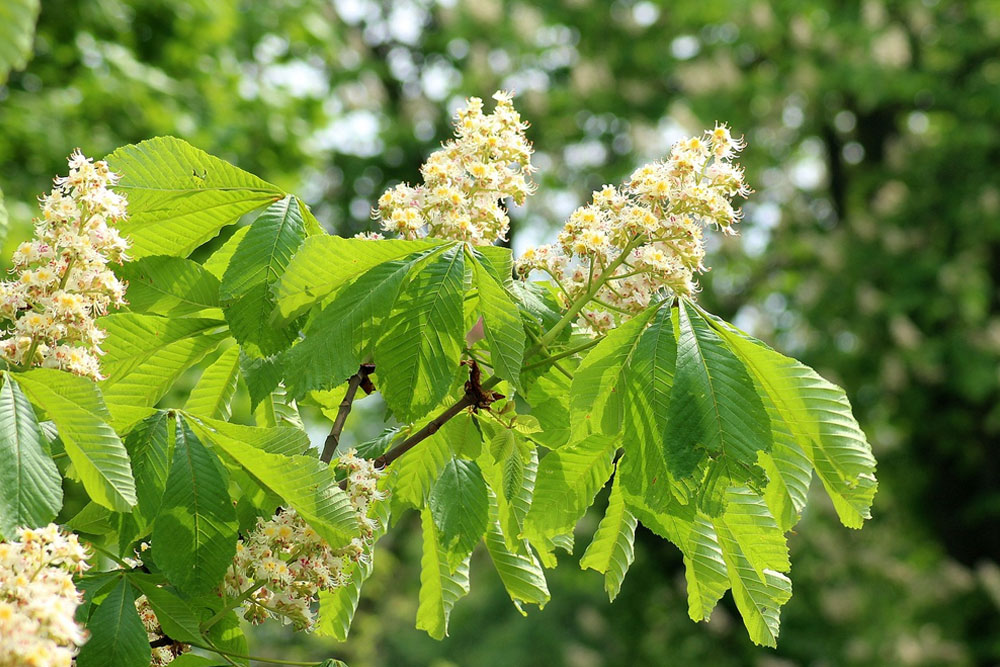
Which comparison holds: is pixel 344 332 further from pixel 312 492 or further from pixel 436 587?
pixel 436 587

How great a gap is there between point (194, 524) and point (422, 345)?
342mm

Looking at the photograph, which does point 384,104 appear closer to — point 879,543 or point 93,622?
point 879,543

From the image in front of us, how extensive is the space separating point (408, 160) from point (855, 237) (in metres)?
5.85

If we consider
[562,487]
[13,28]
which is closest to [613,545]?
[562,487]

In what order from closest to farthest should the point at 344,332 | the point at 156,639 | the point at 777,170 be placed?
1. the point at 344,332
2. the point at 156,639
3. the point at 777,170

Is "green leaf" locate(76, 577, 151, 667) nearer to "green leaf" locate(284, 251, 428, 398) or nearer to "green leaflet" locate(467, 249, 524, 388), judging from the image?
"green leaf" locate(284, 251, 428, 398)

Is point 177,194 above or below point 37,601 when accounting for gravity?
above

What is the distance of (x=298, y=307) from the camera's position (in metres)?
1.33

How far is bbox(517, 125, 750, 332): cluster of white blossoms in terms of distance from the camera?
1418 mm

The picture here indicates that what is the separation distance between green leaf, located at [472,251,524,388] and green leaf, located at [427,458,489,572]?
9.1 inches

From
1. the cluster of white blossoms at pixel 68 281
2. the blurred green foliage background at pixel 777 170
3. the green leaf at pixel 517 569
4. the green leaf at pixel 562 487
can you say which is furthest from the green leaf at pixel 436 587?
the blurred green foliage background at pixel 777 170

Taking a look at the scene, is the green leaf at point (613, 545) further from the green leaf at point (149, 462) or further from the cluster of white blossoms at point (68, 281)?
the cluster of white blossoms at point (68, 281)

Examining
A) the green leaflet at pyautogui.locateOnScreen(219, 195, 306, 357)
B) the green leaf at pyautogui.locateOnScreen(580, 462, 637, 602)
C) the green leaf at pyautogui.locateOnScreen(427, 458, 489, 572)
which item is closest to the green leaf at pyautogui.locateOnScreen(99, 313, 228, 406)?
the green leaflet at pyautogui.locateOnScreen(219, 195, 306, 357)

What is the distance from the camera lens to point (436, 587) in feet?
5.65
